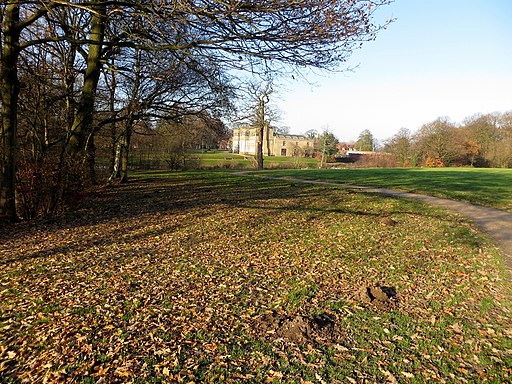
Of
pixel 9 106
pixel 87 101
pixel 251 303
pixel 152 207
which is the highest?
pixel 87 101

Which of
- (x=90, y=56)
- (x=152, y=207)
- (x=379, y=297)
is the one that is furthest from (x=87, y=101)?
(x=379, y=297)

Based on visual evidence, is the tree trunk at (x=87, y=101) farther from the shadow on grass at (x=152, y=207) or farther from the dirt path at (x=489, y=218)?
the dirt path at (x=489, y=218)

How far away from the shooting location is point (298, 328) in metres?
3.97

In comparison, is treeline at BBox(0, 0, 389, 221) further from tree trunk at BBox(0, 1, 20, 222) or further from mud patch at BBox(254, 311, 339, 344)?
mud patch at BBox(254, 311, 339, 344)

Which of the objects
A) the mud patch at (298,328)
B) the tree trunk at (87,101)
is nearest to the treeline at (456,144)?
the tree trunk at (87,101)

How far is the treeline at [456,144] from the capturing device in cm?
4366

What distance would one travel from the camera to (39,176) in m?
9.16

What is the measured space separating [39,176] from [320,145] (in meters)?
50.2

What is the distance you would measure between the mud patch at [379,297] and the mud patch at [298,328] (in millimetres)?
817

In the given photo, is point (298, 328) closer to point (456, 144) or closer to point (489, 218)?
point (489, 218)

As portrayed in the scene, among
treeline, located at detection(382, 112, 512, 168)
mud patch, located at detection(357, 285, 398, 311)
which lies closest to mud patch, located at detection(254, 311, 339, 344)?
mud patch, located at detection(357, 285, 398, 311)

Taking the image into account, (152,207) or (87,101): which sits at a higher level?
(87,101)

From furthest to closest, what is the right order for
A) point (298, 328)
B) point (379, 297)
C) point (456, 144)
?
point (456, 144) < point (379, 297) < point (298, 328)

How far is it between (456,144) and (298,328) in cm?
4877
